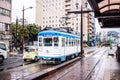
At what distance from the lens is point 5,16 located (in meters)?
50.2

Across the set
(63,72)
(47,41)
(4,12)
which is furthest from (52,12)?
(63,72)

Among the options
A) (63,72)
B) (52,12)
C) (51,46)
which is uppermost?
(52,12)

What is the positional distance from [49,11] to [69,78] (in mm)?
135036

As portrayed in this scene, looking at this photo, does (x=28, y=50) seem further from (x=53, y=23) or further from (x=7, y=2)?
(x=53, y=23)

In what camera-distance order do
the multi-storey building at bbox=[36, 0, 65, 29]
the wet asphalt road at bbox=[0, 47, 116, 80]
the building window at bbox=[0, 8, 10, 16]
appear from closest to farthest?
the wet asphalt road at bbox=[0, 47, 116, 80] → the building window at bbox=[0, 8, 10, 16] → the multi-storey building at bbox=[36, 0, 65, 29]

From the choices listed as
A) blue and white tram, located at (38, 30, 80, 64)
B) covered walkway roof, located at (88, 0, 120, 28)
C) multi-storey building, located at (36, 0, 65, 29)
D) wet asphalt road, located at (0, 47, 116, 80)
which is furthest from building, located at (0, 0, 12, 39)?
multi-storey building, located at (36, 0, 65, 29)

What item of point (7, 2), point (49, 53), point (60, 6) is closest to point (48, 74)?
point (49, 53)

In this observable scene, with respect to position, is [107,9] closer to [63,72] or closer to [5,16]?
[63,72]

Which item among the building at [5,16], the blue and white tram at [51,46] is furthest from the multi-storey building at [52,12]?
the blue and white tram at [51,46]

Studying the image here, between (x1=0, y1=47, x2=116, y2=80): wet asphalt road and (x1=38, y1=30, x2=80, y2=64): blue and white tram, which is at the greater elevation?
(x1=38, y1=30, x2=80, y2=64): blue and white tram

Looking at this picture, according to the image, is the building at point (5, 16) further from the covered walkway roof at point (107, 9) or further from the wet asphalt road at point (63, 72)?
the wet asphalt road at point (63, 72)

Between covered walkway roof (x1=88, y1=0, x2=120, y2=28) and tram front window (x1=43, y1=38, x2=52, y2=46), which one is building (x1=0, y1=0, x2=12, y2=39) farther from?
covered walkway roof (x1=88, y1=0, x2=120, y2=28)

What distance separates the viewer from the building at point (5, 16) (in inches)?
1905

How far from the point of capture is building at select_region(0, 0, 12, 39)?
48381 millimetres
